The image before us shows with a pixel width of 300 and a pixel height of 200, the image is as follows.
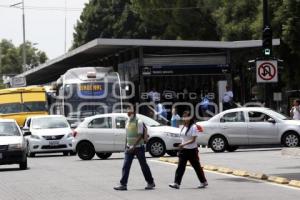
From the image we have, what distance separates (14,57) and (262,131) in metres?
111

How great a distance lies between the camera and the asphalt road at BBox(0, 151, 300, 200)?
1577 cm

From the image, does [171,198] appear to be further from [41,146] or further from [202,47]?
[202,47]

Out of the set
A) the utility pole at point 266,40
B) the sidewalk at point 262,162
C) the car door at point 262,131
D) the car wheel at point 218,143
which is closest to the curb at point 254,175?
the sidewalk at point 262,162

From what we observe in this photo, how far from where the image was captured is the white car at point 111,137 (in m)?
28.2

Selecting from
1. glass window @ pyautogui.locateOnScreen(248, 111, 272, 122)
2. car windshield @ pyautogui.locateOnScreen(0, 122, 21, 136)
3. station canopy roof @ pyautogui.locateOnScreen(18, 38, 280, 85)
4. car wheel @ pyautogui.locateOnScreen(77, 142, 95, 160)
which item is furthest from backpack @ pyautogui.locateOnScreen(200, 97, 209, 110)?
car windshield @ pyautogui.locateOnScreen(0, 122, 21, 136)

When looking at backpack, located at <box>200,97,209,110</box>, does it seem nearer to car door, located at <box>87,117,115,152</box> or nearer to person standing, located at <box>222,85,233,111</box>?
person standing, located at <box>222,85,233,111</box>

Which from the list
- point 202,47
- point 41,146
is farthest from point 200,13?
point 41,146

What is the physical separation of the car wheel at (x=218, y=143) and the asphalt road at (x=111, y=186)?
629 cm

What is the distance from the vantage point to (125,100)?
38.7 m

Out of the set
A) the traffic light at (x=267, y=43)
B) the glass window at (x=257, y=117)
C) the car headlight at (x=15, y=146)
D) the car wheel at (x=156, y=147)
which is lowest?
the car wheel at (x=156, y=147)

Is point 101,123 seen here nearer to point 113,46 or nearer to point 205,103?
point 205,103

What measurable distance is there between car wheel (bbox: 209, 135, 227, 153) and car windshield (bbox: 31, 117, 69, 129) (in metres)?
5.84

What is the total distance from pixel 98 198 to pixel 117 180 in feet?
13.3

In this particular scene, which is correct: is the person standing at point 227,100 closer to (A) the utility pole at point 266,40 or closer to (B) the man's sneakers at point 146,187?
(A) the utility pole at point 266,40
